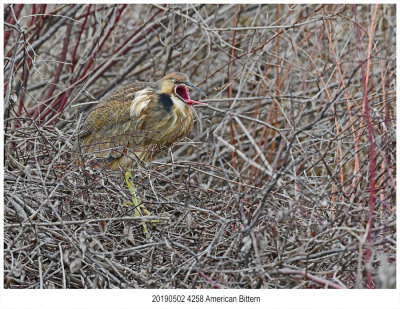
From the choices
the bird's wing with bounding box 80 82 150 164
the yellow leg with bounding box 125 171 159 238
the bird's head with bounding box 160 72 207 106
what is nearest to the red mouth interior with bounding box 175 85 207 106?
the bird's head with bounding box 160 72 207 106

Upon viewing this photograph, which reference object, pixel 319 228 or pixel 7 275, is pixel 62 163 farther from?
pixel 319 228

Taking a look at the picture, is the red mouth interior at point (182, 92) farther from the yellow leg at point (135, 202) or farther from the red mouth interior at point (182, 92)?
the yellow leg at point (135, 202)

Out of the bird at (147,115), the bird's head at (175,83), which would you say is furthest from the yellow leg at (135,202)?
the bird's head at (175,83)

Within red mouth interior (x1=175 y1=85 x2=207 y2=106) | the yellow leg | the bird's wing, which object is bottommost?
the yellow leg

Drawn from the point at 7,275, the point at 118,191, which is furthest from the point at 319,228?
the point at 7,275

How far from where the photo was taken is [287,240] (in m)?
2.05

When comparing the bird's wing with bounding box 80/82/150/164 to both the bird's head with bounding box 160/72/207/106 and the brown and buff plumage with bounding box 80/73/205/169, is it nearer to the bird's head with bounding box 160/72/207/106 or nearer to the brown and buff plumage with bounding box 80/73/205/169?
the brown and buff plumage with bounding box 80/73/205/169

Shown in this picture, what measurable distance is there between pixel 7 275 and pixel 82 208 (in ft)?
1.44

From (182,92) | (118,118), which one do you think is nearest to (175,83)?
(182,92)

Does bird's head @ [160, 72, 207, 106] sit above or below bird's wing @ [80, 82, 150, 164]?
above

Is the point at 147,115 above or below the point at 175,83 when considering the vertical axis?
below

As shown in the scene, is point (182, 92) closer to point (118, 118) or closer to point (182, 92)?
point (182, 92)

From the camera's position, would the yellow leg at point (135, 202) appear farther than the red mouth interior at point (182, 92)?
No

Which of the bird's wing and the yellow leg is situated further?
the bird's wing
